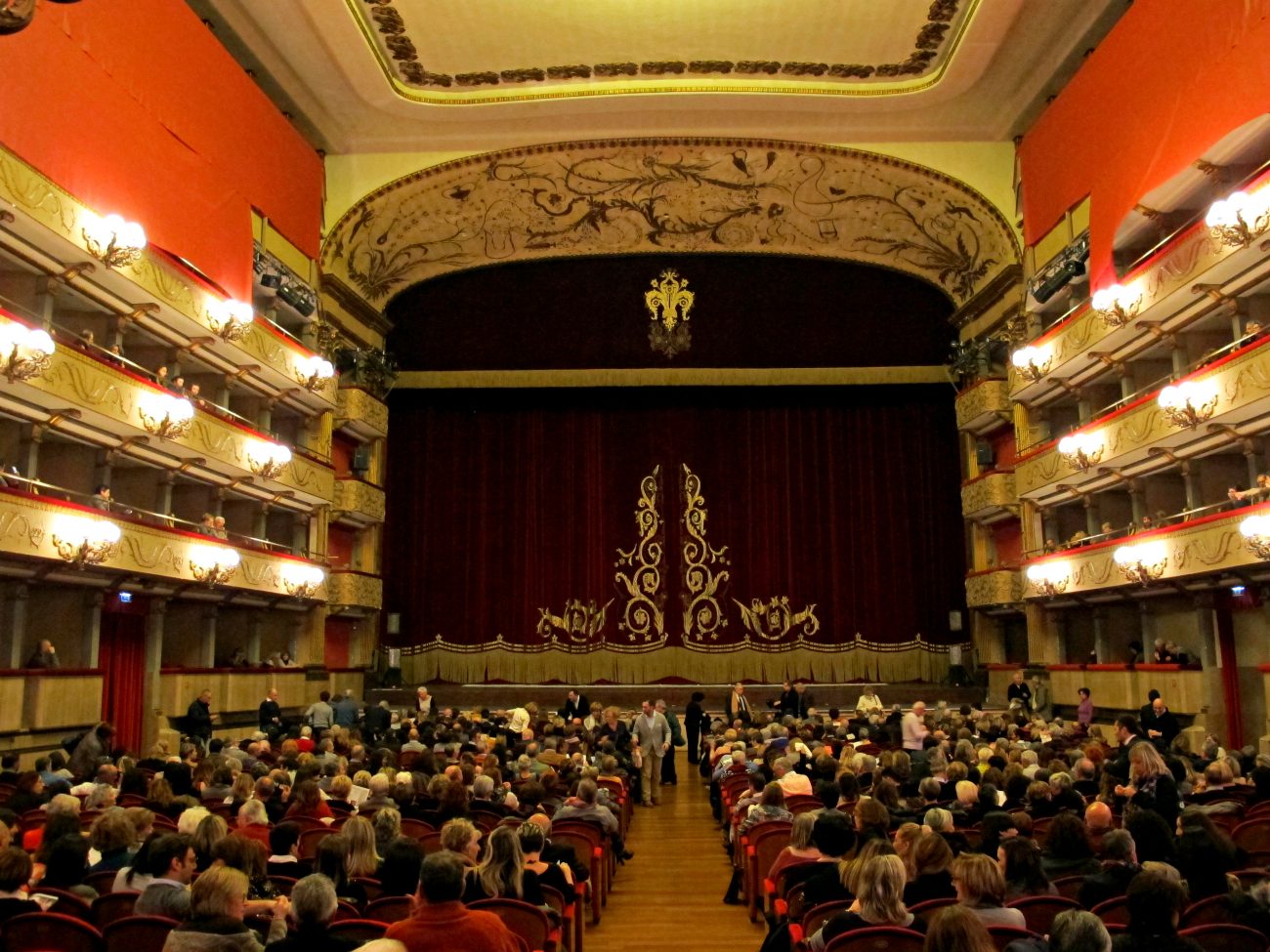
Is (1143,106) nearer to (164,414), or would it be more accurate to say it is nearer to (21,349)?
(164,414)

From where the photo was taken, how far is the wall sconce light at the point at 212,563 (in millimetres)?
18500

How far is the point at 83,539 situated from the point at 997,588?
673 inches

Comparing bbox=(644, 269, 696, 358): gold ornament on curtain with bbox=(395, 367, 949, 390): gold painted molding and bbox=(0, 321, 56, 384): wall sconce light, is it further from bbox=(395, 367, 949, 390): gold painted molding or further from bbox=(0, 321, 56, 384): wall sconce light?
bbox=(0, 321, 56, 384): wall sconce light

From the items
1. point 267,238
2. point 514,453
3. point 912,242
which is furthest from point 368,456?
point 912,242

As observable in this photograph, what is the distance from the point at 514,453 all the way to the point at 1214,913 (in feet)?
79.5

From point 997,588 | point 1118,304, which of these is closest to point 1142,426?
point 1118,304

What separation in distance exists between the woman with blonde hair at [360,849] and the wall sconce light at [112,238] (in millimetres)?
11976

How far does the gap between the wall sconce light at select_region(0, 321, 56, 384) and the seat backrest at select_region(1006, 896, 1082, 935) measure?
1215cm

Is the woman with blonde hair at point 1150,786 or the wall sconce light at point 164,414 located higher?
the wall sconce light at point 164,414

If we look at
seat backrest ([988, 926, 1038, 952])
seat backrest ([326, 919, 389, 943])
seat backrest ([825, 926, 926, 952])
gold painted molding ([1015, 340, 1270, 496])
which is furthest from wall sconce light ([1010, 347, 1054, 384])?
seat backrest ([326, 919, 389, 943])

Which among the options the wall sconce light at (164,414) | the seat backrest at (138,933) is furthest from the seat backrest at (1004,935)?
the wall sconce light at (164,414)

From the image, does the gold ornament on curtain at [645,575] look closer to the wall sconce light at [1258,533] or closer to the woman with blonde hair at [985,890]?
the wall sconce light at [1258,533]

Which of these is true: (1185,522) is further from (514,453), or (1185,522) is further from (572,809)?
(514,453)

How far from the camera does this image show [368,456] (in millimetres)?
26625
